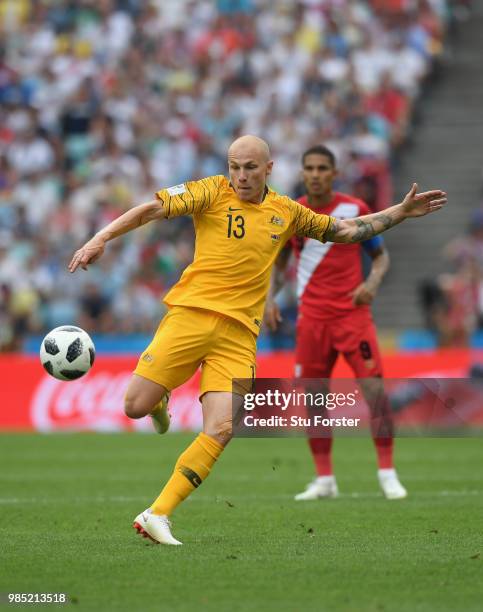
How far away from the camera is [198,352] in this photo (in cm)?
875

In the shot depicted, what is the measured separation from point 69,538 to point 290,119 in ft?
55.4

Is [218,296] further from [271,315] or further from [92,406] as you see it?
[92,406]

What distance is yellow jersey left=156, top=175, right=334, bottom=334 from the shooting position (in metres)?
8.77

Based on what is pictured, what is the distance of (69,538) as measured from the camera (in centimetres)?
904

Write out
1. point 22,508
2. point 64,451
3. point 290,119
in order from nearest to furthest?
point 22,508, point 64,451, point 290,119

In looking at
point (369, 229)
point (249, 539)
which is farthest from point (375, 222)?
point (249, 539)

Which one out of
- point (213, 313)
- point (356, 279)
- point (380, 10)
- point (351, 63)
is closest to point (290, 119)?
point (351, 63)

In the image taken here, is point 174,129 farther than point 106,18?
No

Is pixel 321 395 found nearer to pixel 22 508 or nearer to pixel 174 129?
pixel 22 508

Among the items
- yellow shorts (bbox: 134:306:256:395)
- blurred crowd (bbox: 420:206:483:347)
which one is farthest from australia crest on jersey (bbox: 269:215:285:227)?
blurred crowd (bbox: 420:206:483:347)

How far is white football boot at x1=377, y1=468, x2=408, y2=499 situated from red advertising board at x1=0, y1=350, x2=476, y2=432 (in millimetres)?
7748

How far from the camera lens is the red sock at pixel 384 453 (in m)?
11.9

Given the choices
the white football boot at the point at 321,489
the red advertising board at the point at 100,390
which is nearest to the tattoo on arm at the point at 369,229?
the white football boot at the point at 321,489

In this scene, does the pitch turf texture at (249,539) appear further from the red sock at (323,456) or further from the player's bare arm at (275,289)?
the player's bare arm at (275,289)
